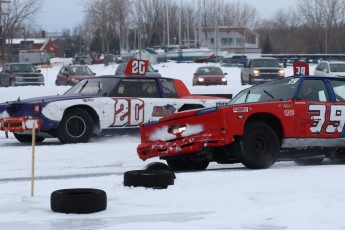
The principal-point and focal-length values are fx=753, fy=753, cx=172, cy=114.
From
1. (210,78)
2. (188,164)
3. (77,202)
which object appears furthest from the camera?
(210,78)

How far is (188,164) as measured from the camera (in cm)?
1182

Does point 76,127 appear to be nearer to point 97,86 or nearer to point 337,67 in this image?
point 97,86

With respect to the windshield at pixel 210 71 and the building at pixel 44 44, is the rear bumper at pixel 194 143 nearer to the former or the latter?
the windshield at pixel 210 71

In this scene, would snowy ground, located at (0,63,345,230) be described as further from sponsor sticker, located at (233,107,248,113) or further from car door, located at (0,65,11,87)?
car door, located at (0,65,11,87)

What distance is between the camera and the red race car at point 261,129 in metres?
11.0

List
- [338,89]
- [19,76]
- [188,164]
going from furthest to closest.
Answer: [19,76] → [338,89] → [188,164]

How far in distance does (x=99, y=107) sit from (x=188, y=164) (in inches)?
186

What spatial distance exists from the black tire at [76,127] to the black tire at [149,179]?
6.79m

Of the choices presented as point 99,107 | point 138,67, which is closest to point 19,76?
point 138,67

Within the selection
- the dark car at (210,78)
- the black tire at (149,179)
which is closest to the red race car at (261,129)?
the black tire at (149,179)

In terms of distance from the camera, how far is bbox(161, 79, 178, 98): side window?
1702cm

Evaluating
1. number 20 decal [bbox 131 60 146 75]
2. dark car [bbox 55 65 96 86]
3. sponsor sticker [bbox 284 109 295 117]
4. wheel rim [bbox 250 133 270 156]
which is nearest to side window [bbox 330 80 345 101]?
sponsor sticker [bbox 284 109 295 117]

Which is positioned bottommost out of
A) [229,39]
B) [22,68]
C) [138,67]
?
[22,68]

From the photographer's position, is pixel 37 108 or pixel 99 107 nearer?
pixel 37 108
